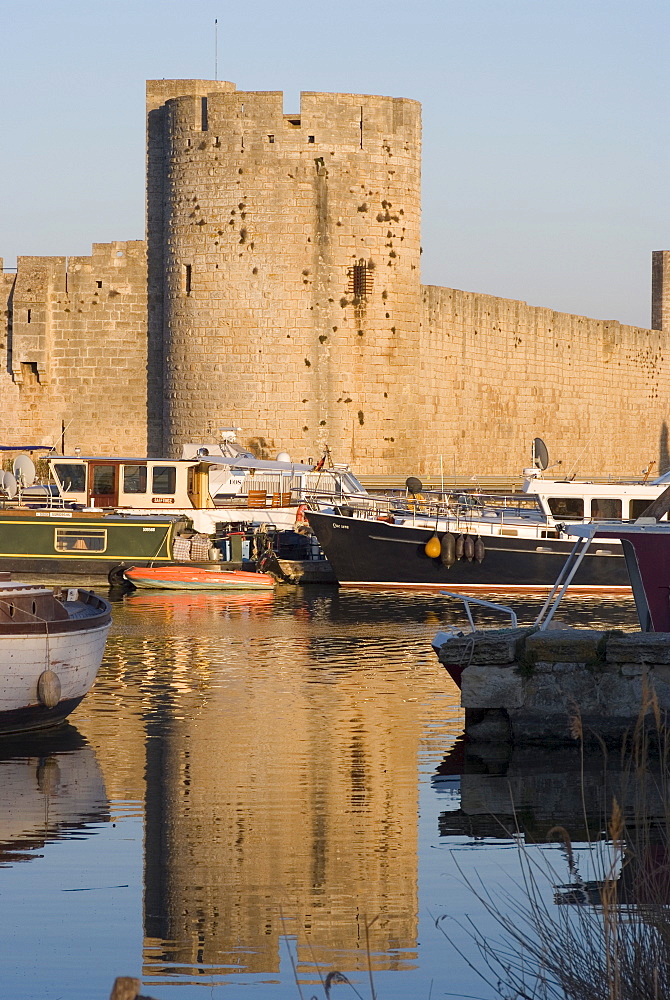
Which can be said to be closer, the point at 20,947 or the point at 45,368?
the point at 20,947

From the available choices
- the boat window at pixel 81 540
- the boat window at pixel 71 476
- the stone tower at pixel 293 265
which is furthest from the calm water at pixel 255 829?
the stone tower at pixel 293 265

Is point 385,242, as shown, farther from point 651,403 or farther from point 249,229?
point 651,403

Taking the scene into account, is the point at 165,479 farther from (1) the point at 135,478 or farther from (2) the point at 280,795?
(2) the point at 280,795

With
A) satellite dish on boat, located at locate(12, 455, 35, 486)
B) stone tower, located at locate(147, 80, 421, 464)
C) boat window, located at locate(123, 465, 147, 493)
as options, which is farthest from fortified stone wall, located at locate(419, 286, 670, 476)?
satellite dish on boat, located at locate(12, 455, 35, 486)

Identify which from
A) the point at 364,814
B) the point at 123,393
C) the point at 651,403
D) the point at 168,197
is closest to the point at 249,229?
the point at 168,197

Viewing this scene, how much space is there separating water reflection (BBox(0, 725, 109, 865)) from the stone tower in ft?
50.9

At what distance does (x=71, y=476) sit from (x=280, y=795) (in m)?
14.8

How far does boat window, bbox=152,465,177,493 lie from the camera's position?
915 inches

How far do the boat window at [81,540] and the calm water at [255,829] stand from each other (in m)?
6.87

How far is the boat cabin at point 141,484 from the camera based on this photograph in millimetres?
23156

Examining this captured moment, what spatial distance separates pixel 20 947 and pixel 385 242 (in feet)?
68.9

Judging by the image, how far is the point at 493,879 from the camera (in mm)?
7453

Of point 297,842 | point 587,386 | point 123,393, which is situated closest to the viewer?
point 297,842

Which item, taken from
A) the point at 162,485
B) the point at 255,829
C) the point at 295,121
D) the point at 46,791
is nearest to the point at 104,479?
the point at 162,485
